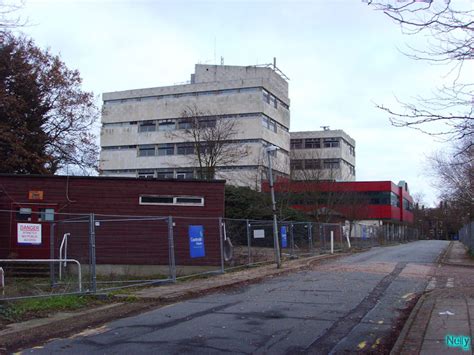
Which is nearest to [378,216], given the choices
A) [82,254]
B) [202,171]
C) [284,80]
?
[284,80]

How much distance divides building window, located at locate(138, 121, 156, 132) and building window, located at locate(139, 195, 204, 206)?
2104 inches

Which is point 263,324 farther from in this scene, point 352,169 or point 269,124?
point 352,169

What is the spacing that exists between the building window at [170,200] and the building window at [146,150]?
52.6 metres

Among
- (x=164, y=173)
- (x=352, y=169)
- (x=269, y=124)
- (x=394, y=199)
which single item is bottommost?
(x=394, y=199)

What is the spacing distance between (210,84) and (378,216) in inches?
1158

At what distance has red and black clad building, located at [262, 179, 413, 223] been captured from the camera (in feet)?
154

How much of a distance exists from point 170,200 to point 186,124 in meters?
46.9

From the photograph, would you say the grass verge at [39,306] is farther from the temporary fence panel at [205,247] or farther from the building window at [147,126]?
the building window at [147,126]

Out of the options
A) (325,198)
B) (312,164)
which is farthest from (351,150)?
(325,198)

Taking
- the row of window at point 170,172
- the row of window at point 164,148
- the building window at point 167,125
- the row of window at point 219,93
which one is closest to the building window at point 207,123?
the row of window at point 170,172

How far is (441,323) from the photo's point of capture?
860cm

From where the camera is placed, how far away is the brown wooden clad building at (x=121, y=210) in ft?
70.8

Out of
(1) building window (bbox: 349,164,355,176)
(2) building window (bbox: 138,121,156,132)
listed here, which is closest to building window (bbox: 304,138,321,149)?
(1) building window (bbox: 349,164,355,176)

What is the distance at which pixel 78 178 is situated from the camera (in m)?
22.7
